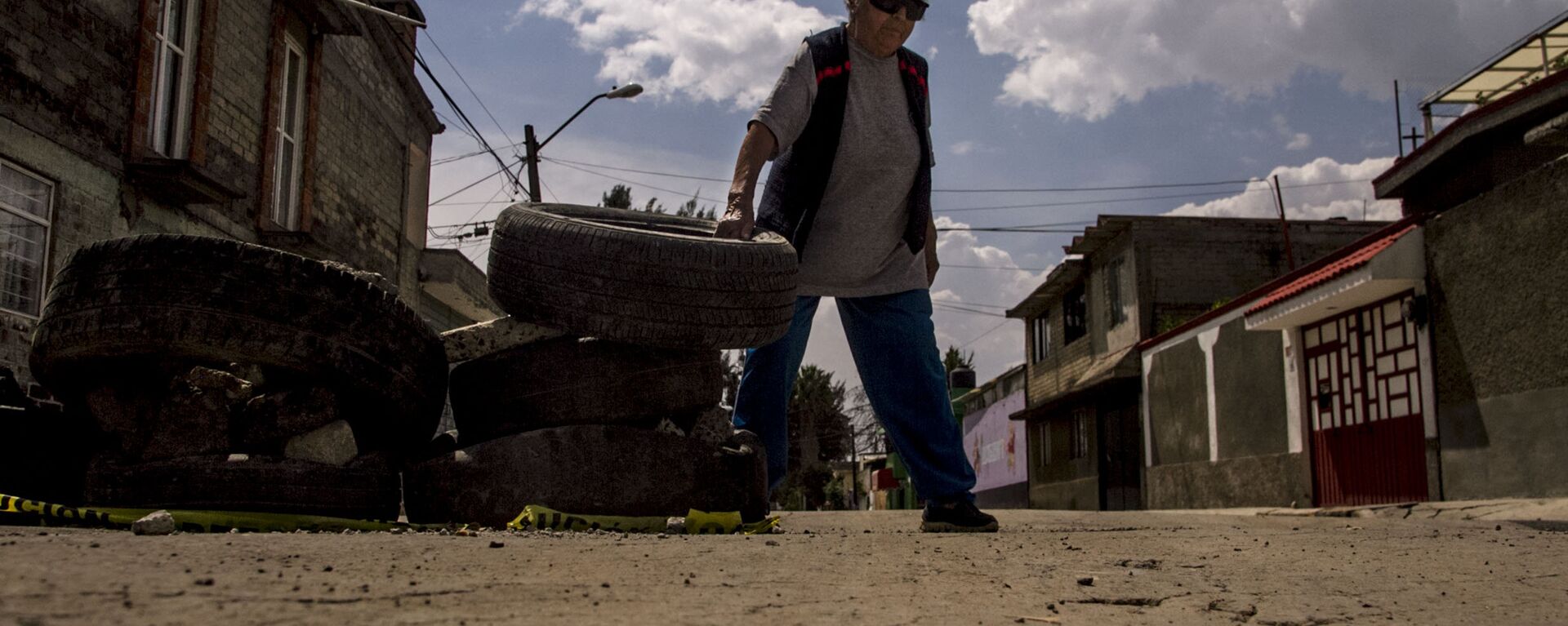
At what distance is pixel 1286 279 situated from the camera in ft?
49.8

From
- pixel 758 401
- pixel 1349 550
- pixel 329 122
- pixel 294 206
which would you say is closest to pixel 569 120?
pixel 329 122

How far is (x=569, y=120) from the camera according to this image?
65.0 ft

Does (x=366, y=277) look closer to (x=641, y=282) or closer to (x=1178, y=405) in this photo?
(x=641, y=282)

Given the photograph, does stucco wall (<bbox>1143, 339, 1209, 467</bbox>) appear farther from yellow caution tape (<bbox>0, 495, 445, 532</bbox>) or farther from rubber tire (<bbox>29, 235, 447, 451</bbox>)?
yellow caution tape (<bbox>0, 495, 445, 532</bbox>)

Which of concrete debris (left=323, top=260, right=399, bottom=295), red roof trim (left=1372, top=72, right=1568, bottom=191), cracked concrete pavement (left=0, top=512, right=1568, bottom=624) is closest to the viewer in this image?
cracked concrete pavement (left=0, top=512, right=1568, bottom=624)

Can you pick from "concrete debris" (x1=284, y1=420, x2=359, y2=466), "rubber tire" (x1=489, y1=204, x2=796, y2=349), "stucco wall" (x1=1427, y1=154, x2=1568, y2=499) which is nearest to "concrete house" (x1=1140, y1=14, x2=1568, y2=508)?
"stucco wall" (x1=1427, y1=154, x2=1568, y2=499)

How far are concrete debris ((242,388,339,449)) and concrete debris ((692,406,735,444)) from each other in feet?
3.96

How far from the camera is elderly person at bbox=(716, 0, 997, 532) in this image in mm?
3959

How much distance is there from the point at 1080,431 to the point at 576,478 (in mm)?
24782

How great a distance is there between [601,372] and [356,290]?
79cm

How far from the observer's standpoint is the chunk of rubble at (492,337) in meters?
3.74

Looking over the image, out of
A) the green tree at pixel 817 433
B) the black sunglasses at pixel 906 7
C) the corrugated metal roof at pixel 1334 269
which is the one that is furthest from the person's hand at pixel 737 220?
the green tree at pixel 817 433

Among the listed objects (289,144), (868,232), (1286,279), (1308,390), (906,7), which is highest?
(289,144)

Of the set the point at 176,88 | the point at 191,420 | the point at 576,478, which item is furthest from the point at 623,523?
the point at 176,88
